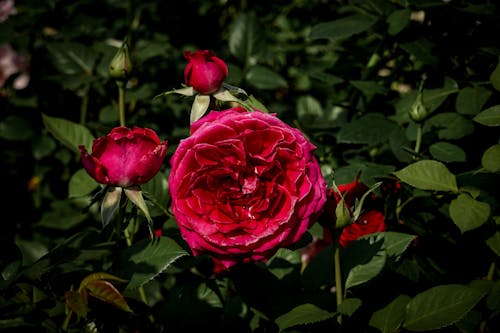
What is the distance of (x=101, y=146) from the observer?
853 millimetres

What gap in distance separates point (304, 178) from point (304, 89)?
5.08ft

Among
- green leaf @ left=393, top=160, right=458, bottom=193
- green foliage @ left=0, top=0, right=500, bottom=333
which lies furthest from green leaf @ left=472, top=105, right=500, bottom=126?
green leaf @ left=393, top=160, right=458, bottom=193

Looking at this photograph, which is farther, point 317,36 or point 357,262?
point 317,36

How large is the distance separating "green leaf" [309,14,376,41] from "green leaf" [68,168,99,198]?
68 centimetres

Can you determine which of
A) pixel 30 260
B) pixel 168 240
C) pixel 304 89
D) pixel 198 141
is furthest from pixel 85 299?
pixel 304 89

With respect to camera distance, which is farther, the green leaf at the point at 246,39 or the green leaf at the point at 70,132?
the green leaf at the point at 246,39

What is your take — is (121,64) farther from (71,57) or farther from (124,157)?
(71,57)

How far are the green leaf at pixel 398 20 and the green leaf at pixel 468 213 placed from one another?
489 mm

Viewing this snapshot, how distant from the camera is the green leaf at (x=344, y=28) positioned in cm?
132

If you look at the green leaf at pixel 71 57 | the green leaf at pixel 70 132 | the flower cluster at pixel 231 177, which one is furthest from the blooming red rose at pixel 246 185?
the green leaf at pixel 71 57

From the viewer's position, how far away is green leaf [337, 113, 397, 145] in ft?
3.97

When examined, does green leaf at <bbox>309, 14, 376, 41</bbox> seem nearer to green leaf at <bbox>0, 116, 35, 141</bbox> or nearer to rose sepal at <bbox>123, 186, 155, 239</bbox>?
rose sepal at <bbox>123, 186, 155, 239</bbox>

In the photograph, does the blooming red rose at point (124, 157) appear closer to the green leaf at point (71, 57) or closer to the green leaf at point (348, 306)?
the green leaf at point (348, 306)

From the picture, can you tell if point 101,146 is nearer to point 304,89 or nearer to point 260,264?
point 260,264
